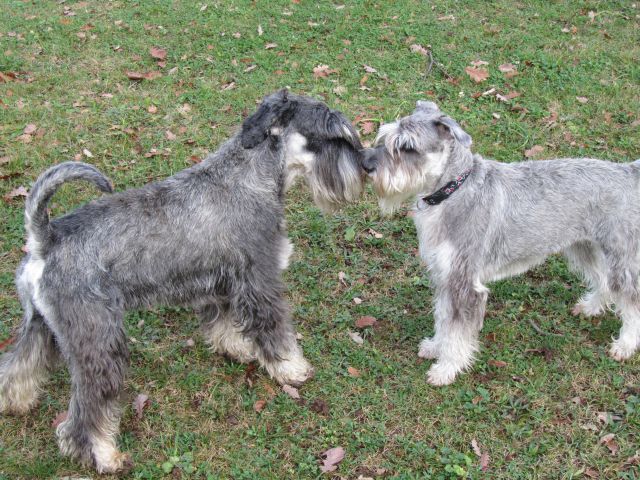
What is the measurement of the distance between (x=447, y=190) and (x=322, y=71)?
16.2 feet

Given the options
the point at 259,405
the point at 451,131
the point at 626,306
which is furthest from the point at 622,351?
the point at 259,405

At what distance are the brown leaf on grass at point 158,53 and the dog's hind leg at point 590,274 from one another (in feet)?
22.4

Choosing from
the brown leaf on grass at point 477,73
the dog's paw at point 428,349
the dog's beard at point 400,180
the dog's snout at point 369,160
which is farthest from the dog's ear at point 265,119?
the brown leaf on grass at point 477,73

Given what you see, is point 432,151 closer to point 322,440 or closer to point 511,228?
point 511,228

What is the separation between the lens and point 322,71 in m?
8.84

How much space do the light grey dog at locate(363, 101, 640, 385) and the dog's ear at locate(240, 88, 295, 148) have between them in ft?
2.42

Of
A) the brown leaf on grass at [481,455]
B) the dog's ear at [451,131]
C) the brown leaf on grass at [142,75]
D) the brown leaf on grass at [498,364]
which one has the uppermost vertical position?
the dog's ear at [451,131]

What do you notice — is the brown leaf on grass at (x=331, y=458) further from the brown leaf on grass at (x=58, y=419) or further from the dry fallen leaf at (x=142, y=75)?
the dry fallen leaf at (x=142, y=75)

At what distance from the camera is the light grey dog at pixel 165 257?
373cm

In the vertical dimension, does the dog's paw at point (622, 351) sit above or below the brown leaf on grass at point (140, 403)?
above

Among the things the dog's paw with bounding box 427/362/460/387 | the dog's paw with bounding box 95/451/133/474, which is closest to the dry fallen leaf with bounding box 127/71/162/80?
the dog's paw with bounding box 95/451/133/474

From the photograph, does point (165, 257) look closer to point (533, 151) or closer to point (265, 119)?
point (265, 119)

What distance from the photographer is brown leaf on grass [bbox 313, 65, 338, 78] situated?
28.8 ft

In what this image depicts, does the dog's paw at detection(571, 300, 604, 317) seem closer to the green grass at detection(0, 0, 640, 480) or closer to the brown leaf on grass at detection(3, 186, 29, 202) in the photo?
the green grass at detection(0, 0, 640, 480)
